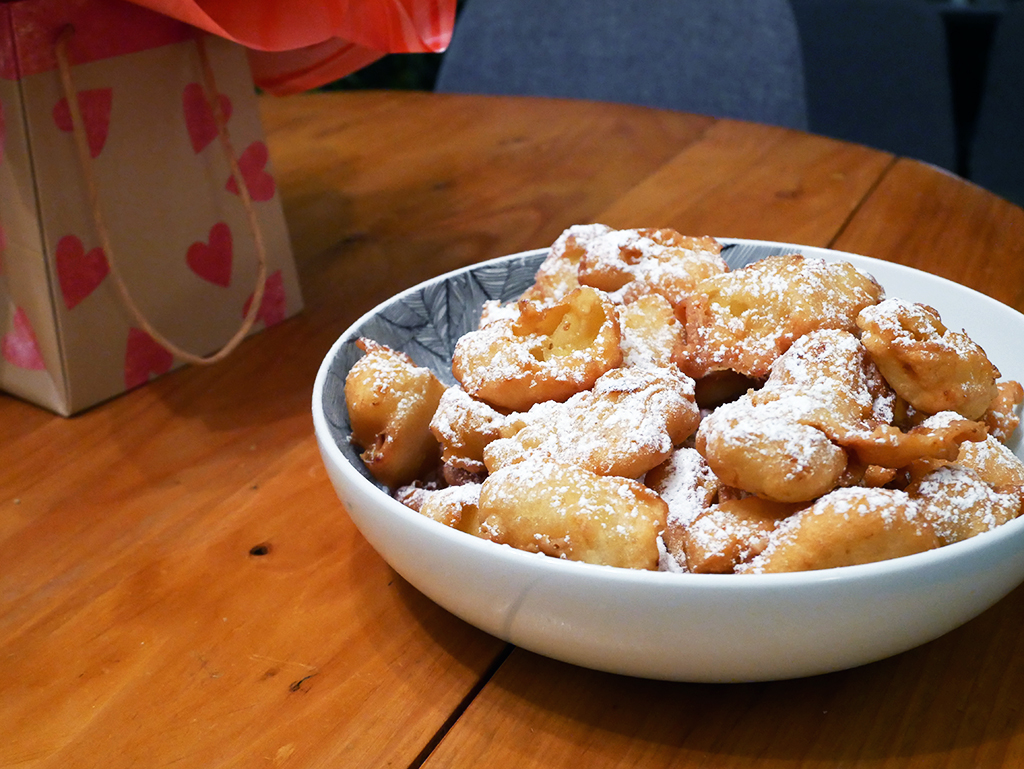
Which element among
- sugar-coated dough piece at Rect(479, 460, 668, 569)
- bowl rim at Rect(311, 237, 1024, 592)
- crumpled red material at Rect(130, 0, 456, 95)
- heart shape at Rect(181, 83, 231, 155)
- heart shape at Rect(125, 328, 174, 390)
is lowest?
heart shape at Rect(125, 328, 174, 390)

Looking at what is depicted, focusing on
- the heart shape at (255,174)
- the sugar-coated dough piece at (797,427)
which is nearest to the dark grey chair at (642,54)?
the heart shape at (255,174)

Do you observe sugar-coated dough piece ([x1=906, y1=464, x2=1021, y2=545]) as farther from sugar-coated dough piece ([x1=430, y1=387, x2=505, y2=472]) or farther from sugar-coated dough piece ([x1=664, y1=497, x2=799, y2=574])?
sugar-coated dough piece ([x1=430, y1=387, x2=505, y2=472])

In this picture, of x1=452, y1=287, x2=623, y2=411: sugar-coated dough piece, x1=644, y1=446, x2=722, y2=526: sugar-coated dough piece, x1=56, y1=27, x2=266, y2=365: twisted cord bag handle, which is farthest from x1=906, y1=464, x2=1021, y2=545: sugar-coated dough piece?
x1=56, y1=27, x2=266, y2=365: twisted cord bag handle

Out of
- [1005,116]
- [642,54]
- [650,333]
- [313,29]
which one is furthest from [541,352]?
[1005,116]

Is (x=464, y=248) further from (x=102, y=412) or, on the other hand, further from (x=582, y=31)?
(x=582, y=31)

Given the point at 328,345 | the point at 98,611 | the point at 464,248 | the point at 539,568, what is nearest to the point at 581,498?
the point at 539,568

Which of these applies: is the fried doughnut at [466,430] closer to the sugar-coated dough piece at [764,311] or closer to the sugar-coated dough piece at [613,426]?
the sugar-coated dough piece at [613,426]
